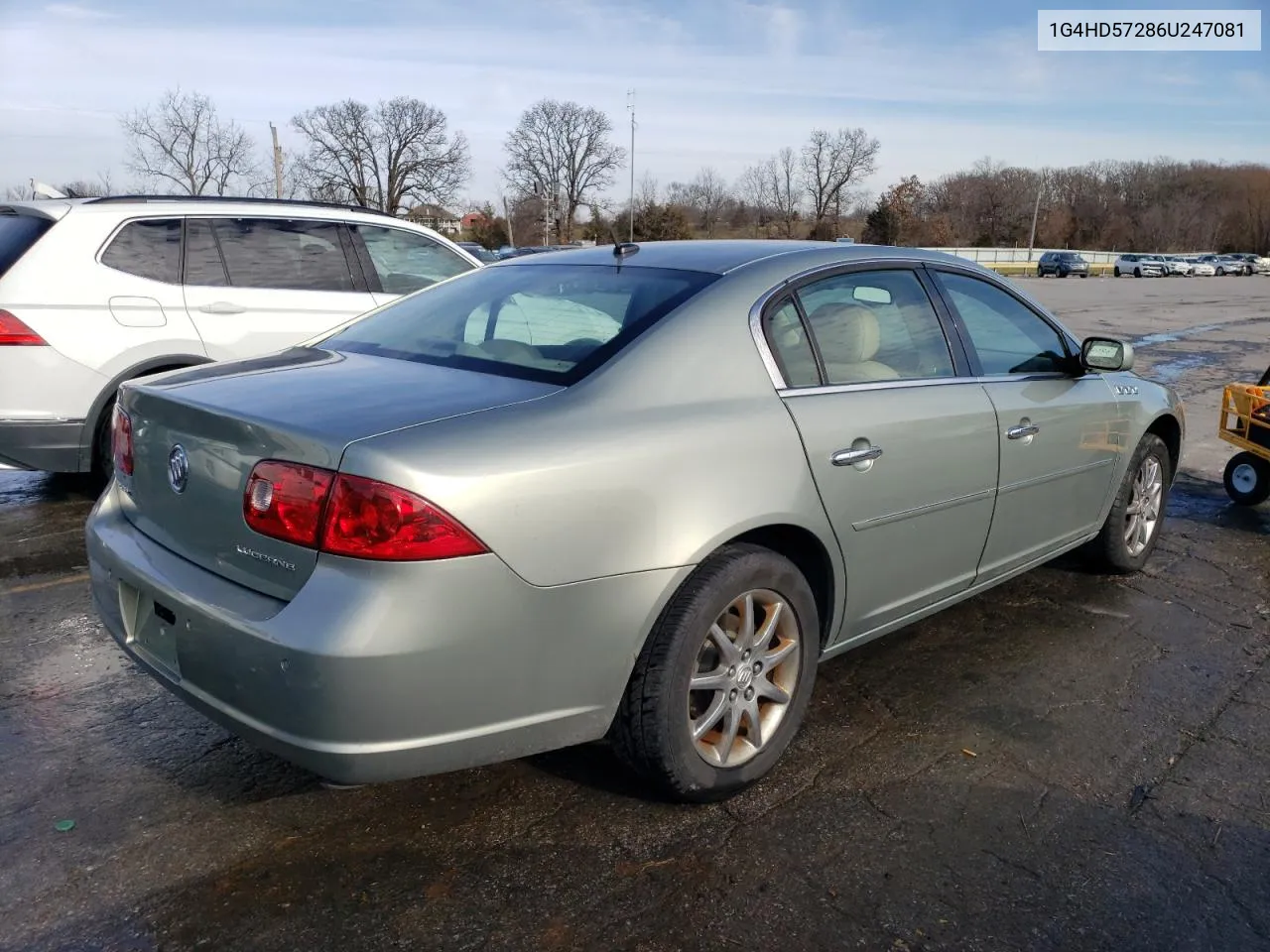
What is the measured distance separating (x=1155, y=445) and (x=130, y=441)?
4.43 meters

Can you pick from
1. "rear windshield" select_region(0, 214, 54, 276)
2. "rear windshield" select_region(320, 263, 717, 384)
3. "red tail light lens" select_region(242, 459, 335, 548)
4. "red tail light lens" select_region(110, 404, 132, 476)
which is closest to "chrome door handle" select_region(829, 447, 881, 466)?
"rear windshield" select_region(320, 263, 717, 384)

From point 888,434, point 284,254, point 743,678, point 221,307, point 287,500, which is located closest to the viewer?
point 287,500

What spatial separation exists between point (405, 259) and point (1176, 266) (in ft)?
218

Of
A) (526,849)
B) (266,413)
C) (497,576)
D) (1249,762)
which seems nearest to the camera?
(497,576)

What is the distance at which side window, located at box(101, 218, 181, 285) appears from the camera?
559 centimetres

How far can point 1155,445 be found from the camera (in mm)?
4797

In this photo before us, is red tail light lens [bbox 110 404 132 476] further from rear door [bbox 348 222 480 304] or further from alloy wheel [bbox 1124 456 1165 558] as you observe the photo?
alloy wheel [bbox 1124 456 1165 558]

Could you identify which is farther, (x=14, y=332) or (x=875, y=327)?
(x=14, y=332)

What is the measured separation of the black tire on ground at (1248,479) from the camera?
6.11 m

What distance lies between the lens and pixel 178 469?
8.34 feet

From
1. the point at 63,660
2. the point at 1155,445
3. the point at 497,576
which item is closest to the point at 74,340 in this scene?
the point at 63,660

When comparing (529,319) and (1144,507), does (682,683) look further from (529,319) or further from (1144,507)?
(1144,507)

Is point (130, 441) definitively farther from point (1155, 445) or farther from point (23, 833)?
point (1155, 445)

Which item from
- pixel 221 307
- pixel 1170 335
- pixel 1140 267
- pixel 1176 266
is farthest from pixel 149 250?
pixel 1176 266
